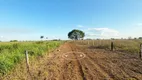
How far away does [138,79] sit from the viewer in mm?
4961

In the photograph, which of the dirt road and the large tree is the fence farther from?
the large tree

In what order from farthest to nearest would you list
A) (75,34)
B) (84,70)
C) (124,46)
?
(75,34)
(124,46)
(84,70)

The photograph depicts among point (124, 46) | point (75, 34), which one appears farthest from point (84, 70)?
point (75, 34)

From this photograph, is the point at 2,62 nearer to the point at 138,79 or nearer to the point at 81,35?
the point at 138,79

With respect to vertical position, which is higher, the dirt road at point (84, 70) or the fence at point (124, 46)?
the fence at point (124, 46)

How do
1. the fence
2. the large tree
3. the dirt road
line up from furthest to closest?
the large tree
the fence
the dirt road

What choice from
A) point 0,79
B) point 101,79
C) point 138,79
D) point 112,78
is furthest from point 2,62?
point 138,79

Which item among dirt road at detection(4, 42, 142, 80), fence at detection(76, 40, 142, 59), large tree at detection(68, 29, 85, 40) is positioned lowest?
dirt road at detection(4, 42, 142, 80)

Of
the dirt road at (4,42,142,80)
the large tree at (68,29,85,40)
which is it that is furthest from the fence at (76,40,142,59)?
the large tree at (68,29,85,40)

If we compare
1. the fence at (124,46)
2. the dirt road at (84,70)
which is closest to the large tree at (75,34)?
the fence at (124,46)

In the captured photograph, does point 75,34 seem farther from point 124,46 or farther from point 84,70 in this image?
point 84,70

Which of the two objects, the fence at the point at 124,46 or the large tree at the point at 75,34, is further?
the large tree at the point at 75,34

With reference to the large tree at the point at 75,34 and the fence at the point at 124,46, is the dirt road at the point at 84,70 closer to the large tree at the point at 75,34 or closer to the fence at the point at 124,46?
the fence at the point at 124,46

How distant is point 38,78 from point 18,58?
9.43 ft
